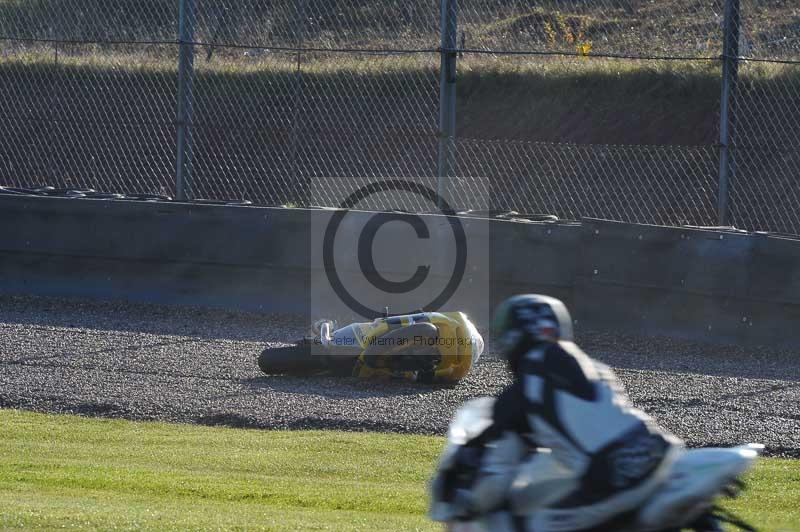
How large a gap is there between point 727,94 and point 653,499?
24.2 feet

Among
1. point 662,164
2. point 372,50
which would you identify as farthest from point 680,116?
point 372,50

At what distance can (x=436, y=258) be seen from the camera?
1112cm

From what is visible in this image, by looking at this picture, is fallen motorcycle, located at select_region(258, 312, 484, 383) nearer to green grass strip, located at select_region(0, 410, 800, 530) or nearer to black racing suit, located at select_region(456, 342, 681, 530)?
green grass strip, located at select_region(0, 410, 800, 530)

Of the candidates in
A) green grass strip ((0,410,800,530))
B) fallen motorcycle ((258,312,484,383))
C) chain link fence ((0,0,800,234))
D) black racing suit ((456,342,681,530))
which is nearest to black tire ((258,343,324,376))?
fallen motorcycle ((258,312,484,383))

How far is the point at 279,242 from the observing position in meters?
11.5

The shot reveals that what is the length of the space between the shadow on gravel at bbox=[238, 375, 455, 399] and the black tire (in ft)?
0.29

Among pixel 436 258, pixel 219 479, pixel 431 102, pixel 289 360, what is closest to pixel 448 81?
pixel 436 258

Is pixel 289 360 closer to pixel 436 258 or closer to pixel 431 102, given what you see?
pixel 436 258

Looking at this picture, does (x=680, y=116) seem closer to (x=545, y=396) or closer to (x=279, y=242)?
(x=279, y=242)

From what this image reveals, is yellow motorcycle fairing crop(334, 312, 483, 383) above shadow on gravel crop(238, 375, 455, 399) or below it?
above

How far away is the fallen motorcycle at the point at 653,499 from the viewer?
3877 millimetres

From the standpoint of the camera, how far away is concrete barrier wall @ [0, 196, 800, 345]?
33.8 feet

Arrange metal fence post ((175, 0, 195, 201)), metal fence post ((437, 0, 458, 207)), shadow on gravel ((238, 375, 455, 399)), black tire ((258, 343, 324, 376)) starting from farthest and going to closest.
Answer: metal fence post ((175, 0, 195, 201))
metal fence post ((437, 0, 458, 207))
black tire ((258, 343, 324, 376))
shadow on gravel ((238, 375, 455, 399))

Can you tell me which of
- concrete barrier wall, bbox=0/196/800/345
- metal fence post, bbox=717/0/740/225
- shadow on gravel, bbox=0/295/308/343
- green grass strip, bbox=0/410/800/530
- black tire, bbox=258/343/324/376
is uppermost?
metal fence post, bbox=717/0/740/225
